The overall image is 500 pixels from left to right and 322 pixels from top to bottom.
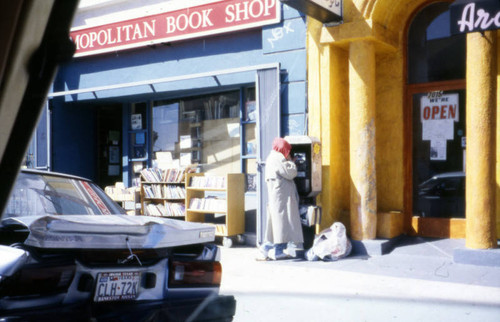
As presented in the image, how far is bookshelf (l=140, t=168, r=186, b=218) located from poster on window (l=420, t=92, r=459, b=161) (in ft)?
16.1

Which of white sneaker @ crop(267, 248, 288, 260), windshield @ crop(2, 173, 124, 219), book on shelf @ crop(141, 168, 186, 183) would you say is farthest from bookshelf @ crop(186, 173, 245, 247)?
windshield @ crop(2, 173, 124, 219)

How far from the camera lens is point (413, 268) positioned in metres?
7.75

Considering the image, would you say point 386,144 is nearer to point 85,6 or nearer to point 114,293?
point 114,293

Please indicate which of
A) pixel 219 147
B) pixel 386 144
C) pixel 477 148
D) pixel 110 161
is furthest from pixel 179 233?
pixel 110 161

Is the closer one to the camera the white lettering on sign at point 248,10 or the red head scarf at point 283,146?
the red head scarf at point 283,146

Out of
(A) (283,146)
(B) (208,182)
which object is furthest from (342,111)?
(B) (208,182)

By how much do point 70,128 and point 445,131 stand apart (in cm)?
943

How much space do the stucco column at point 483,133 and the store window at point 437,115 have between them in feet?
3.68

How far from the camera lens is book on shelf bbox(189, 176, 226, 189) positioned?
10.4 m

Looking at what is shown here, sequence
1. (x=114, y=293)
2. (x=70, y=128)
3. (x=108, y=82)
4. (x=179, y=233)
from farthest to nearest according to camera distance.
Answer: (x=70, y=128) < (x=108, y=82) < (x=179, y=233) < (x=114, y=293)

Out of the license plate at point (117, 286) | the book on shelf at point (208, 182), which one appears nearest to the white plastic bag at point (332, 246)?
the book on shelf at point (208, 182)

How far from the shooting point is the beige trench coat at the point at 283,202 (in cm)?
841

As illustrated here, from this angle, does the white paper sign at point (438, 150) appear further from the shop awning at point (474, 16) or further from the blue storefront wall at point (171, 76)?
the blue storefront wall at point (171, 76)

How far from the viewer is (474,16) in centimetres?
743
